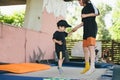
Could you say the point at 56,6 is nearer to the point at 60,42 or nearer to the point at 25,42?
the point at 25,42

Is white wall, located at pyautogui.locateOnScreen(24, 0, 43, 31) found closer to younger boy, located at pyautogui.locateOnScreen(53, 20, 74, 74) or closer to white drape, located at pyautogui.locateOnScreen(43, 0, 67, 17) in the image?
white drape, located at pyautogui.locateOnScreen(43, 0, 67, 17)

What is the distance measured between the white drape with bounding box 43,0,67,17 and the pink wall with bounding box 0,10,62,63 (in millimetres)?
170

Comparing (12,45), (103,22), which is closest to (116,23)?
(103,22)

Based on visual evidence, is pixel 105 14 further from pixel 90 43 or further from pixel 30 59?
pixel 90 43

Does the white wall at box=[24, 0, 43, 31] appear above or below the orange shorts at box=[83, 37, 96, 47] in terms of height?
above

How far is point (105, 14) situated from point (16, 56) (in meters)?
21.8

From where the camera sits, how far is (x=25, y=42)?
27.1 ft

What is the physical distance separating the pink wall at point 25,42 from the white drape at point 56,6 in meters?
0.17

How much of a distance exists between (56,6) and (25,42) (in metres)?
2.65

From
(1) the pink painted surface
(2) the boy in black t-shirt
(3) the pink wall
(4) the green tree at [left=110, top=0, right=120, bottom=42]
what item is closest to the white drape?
(3) the pink wall

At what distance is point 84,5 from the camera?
4738 mm

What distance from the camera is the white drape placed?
9547mm

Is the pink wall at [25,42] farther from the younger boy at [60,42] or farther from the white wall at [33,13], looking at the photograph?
the younger boy at [60,42]

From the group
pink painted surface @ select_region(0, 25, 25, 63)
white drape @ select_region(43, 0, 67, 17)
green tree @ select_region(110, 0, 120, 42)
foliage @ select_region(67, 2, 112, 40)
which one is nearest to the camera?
pink painted surface @ select_region(0, 25, 25, 63)
